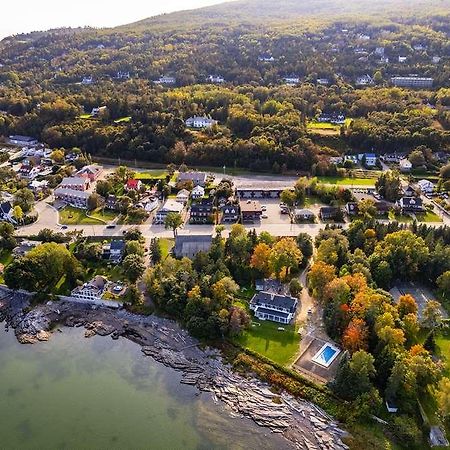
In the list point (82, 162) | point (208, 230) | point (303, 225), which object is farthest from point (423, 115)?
point (82, 162)

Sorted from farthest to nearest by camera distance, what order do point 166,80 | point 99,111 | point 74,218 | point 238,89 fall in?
point 166,80 → point 238,89 → point 99,111 → point 74,218

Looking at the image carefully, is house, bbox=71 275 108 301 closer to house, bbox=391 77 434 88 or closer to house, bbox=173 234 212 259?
house, bbox=173 234 212 259

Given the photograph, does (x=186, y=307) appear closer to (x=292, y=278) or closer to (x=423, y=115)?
(x=292, y=278)

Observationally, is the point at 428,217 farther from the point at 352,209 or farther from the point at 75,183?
the point at 75,183

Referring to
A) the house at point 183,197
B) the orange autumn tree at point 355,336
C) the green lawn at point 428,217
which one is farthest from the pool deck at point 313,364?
the house at point 183,197

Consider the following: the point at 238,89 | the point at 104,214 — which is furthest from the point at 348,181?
the point at 238,89

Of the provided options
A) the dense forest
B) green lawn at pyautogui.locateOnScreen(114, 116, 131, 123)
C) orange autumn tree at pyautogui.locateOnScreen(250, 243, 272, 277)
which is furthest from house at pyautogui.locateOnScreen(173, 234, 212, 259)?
green lawn at pyautogui.locateOnScreen(114, 116, 131, 123)
